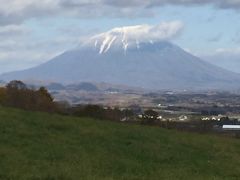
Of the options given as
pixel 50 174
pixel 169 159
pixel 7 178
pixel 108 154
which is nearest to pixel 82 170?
pixel 50 174

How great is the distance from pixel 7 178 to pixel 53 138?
7.80 meters

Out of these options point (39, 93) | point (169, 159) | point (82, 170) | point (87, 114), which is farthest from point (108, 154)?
point (39, 93)

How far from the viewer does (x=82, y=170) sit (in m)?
16.2

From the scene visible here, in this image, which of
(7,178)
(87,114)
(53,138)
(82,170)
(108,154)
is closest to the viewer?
(7,178)

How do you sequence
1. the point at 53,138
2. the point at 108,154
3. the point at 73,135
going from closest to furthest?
the point at 108,154 < the point at 53,138 < the point at 73,135

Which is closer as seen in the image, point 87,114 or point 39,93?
point 87,114

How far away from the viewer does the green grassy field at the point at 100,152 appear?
1631cm

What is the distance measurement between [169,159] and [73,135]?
4.30 meters

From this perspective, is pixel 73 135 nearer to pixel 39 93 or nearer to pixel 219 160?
pixel 219 160

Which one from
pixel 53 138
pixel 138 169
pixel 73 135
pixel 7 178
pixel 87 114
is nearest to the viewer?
pixel 7 178

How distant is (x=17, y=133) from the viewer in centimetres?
2141

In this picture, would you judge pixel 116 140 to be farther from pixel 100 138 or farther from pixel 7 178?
pixel 7 178

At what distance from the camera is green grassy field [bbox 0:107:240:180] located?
1631 centimetres

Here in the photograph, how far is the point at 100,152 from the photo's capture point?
2044 centimetres
